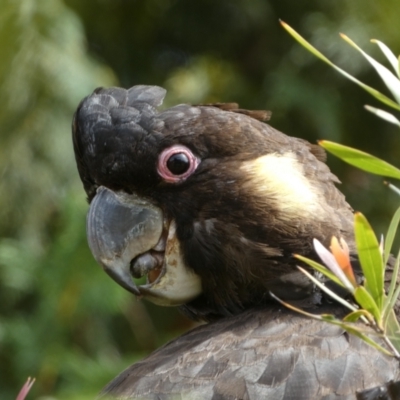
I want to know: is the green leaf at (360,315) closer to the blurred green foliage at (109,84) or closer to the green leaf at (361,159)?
the green leaf at (361,159)

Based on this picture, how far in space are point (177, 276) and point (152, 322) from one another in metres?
2.42

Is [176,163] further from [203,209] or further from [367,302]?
[367,302]

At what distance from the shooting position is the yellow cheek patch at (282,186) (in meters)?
1.93

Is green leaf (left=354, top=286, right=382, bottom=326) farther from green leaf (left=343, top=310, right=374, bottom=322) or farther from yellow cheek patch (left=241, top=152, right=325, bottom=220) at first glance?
yellow cheek patch (left=241, top=152, right=325, bottom=220)

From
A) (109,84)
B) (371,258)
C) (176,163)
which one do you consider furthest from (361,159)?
(109,84)

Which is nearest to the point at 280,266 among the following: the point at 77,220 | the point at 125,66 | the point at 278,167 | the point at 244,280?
the point at 244,280

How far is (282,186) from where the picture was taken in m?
1.96

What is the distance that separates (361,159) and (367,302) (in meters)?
0.17

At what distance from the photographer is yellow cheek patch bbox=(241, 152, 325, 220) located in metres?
1.93

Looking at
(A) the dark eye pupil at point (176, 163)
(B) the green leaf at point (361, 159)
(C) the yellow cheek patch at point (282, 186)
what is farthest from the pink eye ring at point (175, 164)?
(B) the green leaf at point (361, 159)

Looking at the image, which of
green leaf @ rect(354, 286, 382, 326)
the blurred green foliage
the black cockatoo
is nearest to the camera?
green leaf @ rect(354, 286, 382, 326)

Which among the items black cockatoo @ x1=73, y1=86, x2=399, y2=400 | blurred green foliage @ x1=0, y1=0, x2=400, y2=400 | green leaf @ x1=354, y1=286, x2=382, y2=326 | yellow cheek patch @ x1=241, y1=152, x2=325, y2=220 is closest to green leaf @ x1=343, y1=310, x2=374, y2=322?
green leaf @ x1=354, y1=286, x2=382, y2=326

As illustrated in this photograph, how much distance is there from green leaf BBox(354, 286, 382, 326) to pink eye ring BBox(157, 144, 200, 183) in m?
0.99

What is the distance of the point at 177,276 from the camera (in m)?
1.98
